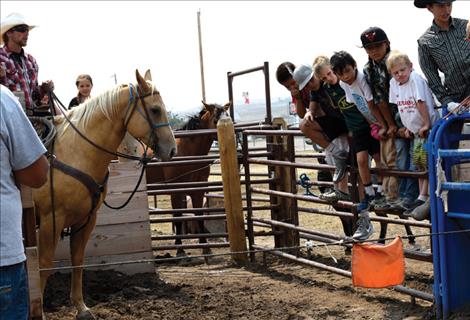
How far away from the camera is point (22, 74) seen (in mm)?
6473

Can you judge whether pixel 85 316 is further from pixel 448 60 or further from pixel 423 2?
pixel 423 2

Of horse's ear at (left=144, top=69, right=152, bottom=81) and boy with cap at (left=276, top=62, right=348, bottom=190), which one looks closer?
boy with cap at (left=276, top=62, right=348, bottom=190)

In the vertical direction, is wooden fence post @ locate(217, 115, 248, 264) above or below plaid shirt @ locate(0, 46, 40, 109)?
below

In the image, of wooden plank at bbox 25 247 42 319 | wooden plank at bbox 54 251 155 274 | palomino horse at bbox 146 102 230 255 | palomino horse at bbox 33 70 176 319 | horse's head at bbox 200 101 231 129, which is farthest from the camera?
horse's head at bbox 200 101 231 129

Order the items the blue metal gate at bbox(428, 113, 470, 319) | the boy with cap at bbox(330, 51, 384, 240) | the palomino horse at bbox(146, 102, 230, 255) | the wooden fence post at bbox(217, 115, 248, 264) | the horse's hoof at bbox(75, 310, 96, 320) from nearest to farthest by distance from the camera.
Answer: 1. the blue metal gate at bbox(428, 113, 470, 319)
2. the boy with cap at bbox(330, 51, 384, 240)
3. the horse's hoof at bbox(75, 310, 96, 320)
4. the wooden fence post at bbox(217, 115, 248, 264)
5. the palomino horse at bbox(146, 102, 230, 255)

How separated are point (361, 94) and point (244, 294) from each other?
2.25m

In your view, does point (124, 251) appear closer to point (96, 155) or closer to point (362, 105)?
point (96, 155)

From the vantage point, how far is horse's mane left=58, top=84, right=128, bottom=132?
6320 mm

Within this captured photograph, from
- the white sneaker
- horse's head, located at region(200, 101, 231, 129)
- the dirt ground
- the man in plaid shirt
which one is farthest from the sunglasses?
horse's head, located at region(200, 101, 231, 129)

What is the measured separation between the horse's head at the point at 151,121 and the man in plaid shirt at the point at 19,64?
856 mm

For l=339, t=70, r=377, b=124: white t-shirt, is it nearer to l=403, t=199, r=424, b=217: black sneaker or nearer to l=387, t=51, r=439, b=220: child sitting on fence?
l=387, t=51, r=439, b=220: child sitting on fence

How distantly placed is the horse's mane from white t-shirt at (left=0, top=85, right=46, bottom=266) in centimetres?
332

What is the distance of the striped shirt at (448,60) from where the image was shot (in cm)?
517

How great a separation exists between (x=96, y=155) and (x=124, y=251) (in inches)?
70.1
